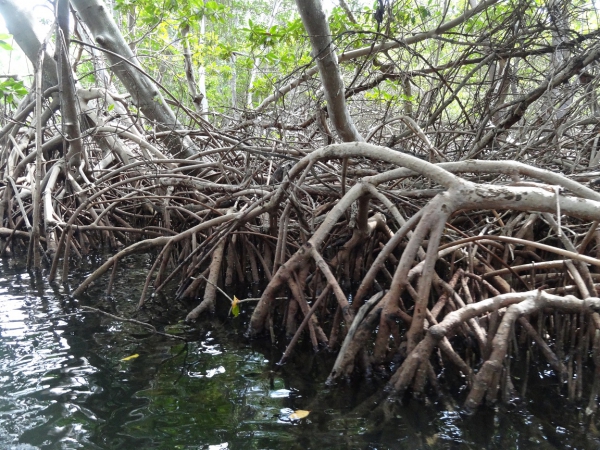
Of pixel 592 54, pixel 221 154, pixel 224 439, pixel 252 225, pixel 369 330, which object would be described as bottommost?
pixel 224 439

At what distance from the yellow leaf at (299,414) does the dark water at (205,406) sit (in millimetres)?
32

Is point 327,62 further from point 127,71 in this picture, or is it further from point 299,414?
point 299,414

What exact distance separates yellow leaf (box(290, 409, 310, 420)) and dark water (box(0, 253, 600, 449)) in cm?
3

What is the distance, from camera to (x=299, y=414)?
241 centimetres

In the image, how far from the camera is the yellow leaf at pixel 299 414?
238 cm

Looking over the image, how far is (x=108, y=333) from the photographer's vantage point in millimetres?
3502

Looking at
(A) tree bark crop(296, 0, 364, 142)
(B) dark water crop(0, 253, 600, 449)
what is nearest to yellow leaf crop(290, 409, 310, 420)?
(B) dark water crop(0, 253, 600, 449)

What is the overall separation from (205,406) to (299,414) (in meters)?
0.48

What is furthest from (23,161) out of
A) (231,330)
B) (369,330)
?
(369,330)

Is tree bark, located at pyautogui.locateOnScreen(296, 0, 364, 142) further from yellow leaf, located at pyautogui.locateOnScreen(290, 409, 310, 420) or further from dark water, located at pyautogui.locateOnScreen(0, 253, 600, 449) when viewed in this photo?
yellow leaf, located at pyautogui.locateOnScreen(290, 409, 310, 420)

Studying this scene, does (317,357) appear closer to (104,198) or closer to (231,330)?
(231,330)

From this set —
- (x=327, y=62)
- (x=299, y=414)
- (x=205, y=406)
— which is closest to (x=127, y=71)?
(x=327, y=62)

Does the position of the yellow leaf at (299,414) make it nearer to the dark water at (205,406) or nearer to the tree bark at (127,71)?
the dark water at (205,406)

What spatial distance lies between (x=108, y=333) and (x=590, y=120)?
4.34m
